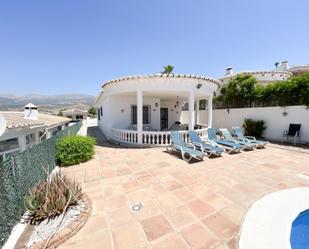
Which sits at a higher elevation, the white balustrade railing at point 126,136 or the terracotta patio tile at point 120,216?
the white balustrade railing at point 126,136

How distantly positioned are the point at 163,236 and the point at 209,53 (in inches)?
579

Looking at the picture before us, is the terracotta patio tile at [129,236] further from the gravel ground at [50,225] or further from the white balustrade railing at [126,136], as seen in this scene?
the white balustrade railing at [126,136]

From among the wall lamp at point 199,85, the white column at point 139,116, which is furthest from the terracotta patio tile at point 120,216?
the wall lamp at point 199,85

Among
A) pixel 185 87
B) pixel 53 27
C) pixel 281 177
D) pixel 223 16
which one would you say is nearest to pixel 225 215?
pixel 281 177

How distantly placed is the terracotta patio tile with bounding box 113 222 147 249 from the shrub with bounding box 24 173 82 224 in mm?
1380

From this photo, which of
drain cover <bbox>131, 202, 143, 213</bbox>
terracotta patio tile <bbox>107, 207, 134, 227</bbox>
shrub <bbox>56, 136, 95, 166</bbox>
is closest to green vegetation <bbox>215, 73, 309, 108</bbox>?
drain cover <bbox>131, 202, 143, 213</bbox>

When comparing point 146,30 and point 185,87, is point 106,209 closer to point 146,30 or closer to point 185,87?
point 185,87

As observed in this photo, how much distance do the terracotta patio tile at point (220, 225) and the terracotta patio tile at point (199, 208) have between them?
0.16m

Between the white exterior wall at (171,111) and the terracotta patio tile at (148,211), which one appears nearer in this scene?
the terracotta patio tile at (148,211)

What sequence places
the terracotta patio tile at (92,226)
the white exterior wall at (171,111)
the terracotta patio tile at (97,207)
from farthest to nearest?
the white exterior wall at (171,111) < the terracotta patio tile at (97,207) < the terracotta patio tile at (92,226)

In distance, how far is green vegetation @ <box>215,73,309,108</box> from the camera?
10948 millimetres

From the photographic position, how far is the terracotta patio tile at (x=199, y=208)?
360cm

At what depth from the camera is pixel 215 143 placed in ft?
32.0

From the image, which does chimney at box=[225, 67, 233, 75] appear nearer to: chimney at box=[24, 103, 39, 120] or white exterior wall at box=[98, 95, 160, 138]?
white exterior wall at box=[98, 95, 160, 138]
